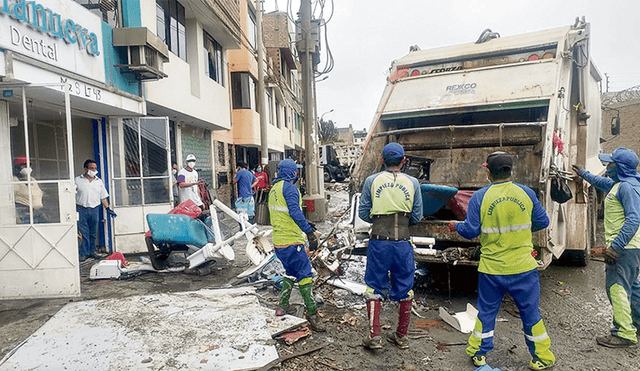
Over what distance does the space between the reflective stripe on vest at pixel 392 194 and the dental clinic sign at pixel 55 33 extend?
3925 millimetres

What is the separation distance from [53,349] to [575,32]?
631 cm

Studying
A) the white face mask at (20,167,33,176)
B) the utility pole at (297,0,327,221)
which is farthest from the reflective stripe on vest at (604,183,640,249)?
the utility pole at (297,0,327,221)

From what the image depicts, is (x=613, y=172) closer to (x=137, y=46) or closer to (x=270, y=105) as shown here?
(x=137, y=46)

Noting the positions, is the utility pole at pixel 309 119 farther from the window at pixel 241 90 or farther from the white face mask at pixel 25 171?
the white face mask at pixel 25 171

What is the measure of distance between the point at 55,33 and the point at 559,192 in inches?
233

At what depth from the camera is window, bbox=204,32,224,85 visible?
36.7 ft

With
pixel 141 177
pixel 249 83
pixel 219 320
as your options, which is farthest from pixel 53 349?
pixel 249 83

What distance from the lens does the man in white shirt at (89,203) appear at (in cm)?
642

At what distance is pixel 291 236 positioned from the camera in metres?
4.07

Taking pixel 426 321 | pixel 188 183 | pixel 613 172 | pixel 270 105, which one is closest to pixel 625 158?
pixel 613 172

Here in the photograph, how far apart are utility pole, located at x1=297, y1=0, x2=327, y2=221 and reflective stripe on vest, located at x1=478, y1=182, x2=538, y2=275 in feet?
24.5

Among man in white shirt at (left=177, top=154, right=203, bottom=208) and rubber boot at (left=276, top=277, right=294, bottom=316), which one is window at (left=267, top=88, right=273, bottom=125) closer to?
man in white shirt at (left=177, top=154, right=203, bottom=208)

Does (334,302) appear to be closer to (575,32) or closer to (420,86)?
(420,86)

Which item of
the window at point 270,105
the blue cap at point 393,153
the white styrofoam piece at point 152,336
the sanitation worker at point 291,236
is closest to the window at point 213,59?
the window at point 270,105
